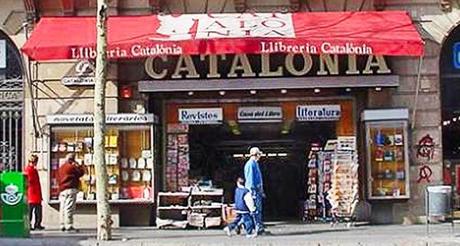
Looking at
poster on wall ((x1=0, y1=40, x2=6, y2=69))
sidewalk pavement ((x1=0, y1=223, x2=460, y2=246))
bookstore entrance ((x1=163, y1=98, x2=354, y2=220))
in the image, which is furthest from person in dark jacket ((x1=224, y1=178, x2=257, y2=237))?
poster on wall ((x1=0, y1=40, x2=6, y2=69))

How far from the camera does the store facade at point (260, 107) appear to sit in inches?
888

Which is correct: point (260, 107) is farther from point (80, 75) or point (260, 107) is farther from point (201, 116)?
point (80, 75)

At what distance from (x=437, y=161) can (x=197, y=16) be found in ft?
22.2

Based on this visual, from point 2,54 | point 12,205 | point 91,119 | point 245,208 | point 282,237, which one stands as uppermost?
point 2,54

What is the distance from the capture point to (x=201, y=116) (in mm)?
23281

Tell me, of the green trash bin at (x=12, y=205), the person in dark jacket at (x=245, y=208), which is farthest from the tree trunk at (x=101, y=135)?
the person in dark jacket at (x=245, y=208)

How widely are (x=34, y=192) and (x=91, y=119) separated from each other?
2.39m

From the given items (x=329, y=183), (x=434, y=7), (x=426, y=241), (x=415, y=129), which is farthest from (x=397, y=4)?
(x=426, y=241)

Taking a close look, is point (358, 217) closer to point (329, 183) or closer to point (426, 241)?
point (329, 183)

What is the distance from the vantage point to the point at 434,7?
22.9 meters

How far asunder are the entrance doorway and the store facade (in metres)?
0.03

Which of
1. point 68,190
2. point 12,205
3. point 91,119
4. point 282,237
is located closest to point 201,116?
point 91,119

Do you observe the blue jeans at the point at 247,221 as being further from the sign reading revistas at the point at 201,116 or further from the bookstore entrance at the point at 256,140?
the sign reading revistas at the point at 201,116

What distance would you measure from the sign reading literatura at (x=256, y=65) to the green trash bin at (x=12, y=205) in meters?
4.77
